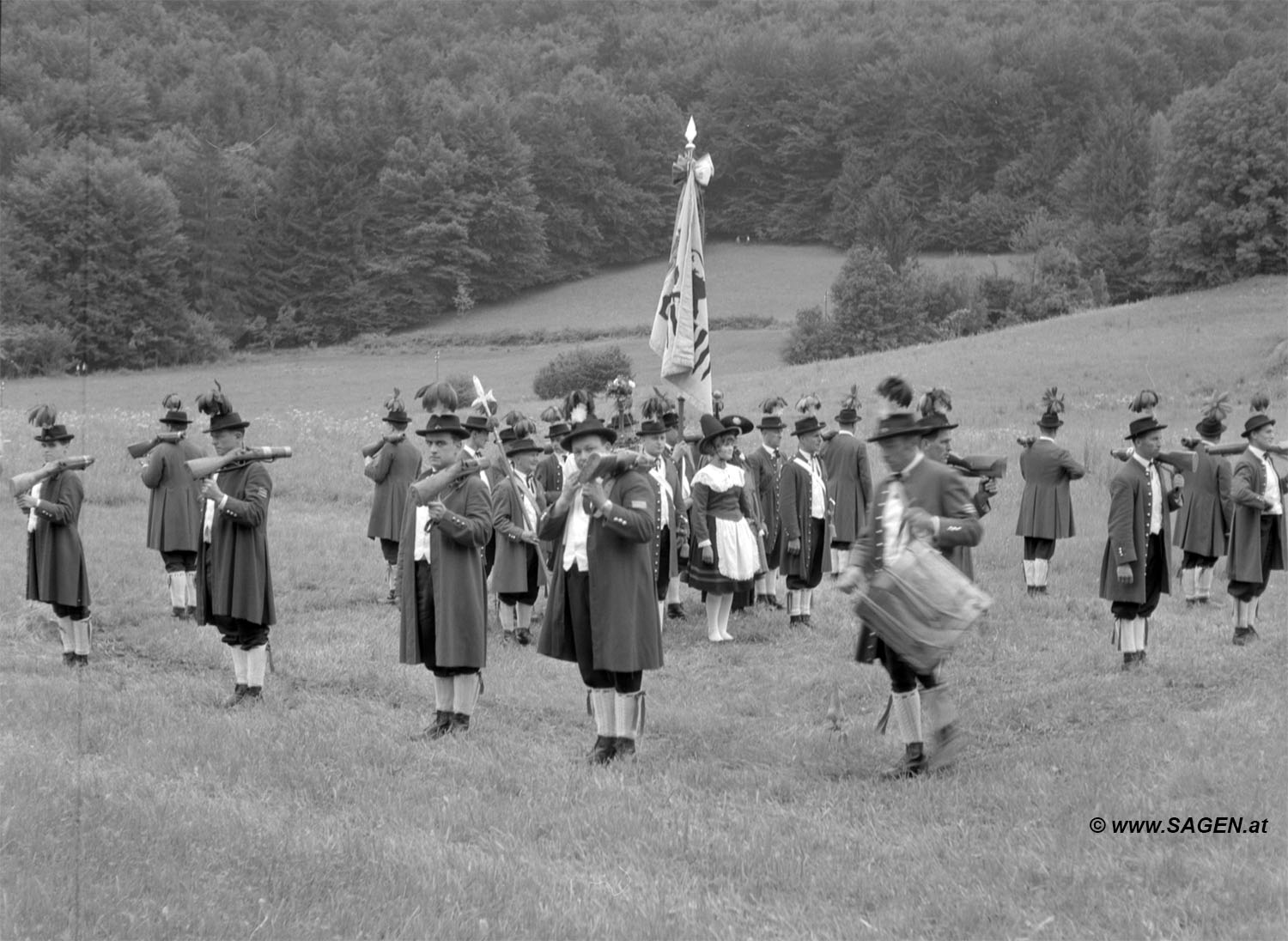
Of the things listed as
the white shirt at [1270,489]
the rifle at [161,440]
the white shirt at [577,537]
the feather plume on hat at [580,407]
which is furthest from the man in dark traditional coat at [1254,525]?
the rifle at [161,440]

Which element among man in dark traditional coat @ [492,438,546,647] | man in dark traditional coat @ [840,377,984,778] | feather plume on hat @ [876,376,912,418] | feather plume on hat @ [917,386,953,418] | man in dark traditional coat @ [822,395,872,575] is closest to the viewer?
man in dark traditional coat @ [840,377,984,778]

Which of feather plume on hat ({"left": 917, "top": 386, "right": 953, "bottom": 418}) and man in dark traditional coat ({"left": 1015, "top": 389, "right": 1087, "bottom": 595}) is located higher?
feather plume on hat ({"left": 917, "top": 386, "right": 953, "bottom": 418})

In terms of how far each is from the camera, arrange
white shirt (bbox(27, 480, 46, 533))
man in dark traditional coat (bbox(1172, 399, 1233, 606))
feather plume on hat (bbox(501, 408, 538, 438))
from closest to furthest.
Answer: white shirt (bbox(27, 480, 46, 533)) < feather plume on hat (bbox(501, 408, 538, 438)) < man in dark traditional coat (bbox(1172, 399, 1233, 606))

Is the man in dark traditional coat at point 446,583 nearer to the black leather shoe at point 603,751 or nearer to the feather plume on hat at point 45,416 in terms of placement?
the black leather shoe at point 603,751

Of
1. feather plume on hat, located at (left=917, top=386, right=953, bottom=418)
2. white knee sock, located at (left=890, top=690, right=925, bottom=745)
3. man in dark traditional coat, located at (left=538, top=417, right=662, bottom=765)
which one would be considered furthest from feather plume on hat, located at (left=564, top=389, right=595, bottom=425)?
feather plume on hat, located at (left=917, top=386, right=953, bottom=418)

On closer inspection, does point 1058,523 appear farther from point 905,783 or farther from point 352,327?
point 352,327

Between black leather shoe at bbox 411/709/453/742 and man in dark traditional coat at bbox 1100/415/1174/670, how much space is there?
5.49 metres

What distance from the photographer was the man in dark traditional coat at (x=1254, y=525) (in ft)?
41.6

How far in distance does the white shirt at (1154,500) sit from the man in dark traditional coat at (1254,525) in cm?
170

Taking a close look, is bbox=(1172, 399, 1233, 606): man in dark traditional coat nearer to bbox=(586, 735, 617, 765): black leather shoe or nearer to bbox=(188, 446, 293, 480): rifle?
bbox=(586, 735, 617, 765): black leather shoe

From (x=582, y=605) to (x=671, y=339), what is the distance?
181 inches

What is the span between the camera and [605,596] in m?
9.15

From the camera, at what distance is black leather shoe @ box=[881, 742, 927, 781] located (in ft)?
27.8

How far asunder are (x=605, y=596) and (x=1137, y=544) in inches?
189
